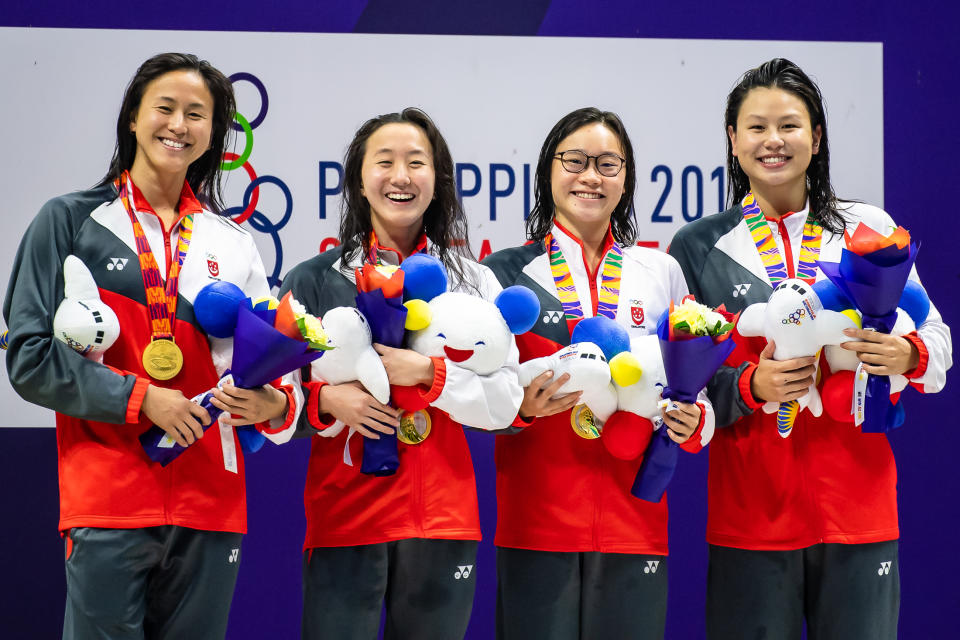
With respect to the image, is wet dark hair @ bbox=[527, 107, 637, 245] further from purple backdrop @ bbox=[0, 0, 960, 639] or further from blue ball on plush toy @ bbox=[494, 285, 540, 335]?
purple backdrop @ bbox=[0, 0, 960, 639]

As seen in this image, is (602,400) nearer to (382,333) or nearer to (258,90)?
(382,333)

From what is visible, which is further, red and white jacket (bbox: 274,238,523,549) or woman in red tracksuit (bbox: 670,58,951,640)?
woman in red tracksuit (bbox: 670,58,951,640)

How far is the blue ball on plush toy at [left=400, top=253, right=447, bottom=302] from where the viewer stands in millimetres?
2400

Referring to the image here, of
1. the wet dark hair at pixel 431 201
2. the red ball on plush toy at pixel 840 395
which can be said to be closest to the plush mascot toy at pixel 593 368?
the wet dark hair at pixel 431 201

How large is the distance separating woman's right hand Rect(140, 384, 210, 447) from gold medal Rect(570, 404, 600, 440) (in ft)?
3.03

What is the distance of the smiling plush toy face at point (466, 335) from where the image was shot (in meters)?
2.35

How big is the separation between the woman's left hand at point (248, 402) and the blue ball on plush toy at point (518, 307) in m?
0.56

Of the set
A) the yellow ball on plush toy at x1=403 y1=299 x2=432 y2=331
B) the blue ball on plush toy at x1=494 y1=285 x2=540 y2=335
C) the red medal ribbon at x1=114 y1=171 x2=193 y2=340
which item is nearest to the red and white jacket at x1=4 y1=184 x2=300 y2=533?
the red medal ribbon at x1=114 y1=171 x2=193 y2=340

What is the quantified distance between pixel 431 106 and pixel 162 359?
5.68 feet

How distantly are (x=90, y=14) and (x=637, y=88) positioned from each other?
2.02 metres

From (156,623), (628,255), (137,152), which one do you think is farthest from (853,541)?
(137,152)

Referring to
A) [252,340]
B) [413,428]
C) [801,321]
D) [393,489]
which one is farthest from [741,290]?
[252,340]

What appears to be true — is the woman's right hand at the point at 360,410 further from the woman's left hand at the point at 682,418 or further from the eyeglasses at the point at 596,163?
the eyeglasses at the point at 596,163

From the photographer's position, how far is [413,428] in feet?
8.05
